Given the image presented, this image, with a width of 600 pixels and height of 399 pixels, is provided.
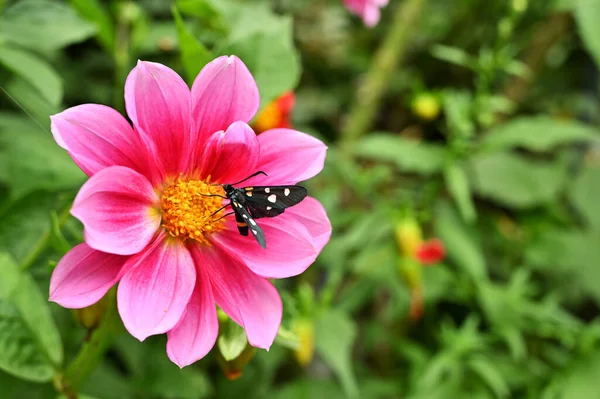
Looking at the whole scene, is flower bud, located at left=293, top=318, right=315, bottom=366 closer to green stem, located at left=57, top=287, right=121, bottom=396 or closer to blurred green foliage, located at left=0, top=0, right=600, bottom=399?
blurred green foliage, located at left=0, top=0, right=600, bottom=399

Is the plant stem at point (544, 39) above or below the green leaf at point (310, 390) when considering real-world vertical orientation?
above

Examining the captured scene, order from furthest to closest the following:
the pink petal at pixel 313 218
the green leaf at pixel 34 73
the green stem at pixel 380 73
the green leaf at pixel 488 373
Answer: the green stem at pixel 380 73 < the green leaf at pixel 488 373 < the green leaf at pixel 34 73 < the pink petal at pixel 313 218

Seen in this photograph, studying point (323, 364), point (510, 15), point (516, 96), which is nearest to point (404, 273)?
point (323, 364)

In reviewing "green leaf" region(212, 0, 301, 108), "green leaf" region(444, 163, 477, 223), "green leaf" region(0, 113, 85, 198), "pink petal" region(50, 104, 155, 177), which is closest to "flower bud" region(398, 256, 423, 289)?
"green leaf" region(444, 163, 477, 223)

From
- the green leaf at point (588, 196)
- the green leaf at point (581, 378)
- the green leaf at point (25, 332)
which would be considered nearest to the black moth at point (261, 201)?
the green leaf at point (25, 332)

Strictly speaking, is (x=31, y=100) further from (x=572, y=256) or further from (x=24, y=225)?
(x=572, y=256)

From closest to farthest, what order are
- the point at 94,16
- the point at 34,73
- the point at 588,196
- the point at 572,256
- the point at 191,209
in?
1. the point at 191,209
2. the point at 34,73
3. the point at 94,16
4. the point at 572,256
5. the point at 588,196

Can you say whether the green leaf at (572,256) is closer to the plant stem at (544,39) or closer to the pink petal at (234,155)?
the plant stem at (544,39)

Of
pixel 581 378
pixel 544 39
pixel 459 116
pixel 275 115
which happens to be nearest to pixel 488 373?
pixel 581 378
